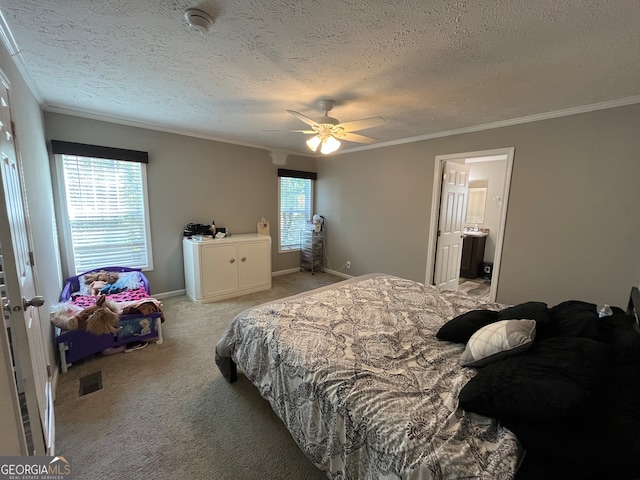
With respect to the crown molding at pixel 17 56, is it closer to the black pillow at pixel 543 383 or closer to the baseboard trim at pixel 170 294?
the baseboard trim at pixel 170 294

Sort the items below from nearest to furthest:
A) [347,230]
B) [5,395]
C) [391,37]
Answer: [5,395], [391,37], [347,230]

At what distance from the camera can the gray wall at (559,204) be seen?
2.48 metres

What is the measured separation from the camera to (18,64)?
1.92 metres

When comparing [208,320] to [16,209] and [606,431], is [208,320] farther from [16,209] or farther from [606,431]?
[606,431]

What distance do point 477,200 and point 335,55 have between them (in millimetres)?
5006

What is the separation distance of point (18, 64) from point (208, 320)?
2.71 m

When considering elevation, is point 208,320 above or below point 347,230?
below

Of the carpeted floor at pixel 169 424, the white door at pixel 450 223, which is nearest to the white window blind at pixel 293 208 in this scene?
the white door at pixel 450 223

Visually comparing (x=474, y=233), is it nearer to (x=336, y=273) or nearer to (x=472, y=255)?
(x=472, y=255)

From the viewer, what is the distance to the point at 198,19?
1.37m

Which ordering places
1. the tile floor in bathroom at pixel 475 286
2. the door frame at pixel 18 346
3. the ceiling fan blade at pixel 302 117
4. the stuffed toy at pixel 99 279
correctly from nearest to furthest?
the door frame at pixel 18 346 < the ceiling fan blade at pixel 302 117 < the stuffed toy at pixel 99 279 < the tile floor in bathroom at pixel 475 286

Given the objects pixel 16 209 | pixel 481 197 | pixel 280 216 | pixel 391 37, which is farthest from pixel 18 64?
pixel 481 197

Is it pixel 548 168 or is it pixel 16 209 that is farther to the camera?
pixel 548 168

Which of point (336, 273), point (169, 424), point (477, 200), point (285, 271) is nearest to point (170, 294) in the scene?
point (285, 271)
